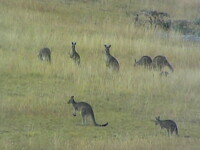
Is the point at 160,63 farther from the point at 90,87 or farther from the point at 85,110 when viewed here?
the point at 85,110

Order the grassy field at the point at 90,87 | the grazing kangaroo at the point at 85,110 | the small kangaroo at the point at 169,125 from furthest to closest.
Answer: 1. the grazing kangaroo at the point at 85,110
2. the small kangaroo at the point at 169,125
3. the grassy field at the point at 90,87

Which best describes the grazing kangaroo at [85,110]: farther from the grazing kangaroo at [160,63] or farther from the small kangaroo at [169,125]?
Answer: the grazing kangaroo at [160,63]

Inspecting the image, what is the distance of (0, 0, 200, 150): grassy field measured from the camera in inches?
430

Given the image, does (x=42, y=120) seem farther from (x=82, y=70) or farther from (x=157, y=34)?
(x=157, y=34)

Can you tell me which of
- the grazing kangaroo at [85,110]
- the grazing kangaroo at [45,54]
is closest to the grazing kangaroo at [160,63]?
the grazing kangaroo at [45,54]

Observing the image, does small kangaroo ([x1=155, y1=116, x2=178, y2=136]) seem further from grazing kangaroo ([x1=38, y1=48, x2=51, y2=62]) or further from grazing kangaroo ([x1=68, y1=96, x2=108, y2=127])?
grazing kangaroo ([x1=38, y1=48, x2=51, y2=62])

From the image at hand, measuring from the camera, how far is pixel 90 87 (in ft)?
48.3

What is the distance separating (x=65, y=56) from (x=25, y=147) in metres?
7.93

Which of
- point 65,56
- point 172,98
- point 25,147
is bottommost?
point 25,147

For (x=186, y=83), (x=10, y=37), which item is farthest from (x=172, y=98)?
(x=10, y=37)

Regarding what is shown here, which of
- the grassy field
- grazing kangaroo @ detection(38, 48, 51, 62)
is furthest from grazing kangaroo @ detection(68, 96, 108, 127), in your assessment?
grazing kangaroo @ detection(38, 48, 51, 62)

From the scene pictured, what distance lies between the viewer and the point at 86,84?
14.9 meters

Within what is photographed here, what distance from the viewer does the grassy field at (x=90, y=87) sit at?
1091cm

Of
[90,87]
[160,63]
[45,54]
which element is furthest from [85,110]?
[160,63]
